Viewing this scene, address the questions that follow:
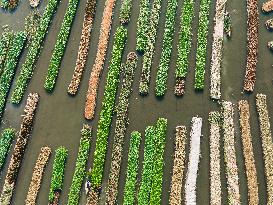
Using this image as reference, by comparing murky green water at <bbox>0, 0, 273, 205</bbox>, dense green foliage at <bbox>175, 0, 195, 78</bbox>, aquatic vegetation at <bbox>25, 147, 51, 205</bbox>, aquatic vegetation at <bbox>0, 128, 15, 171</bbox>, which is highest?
dense green foliage at <bbox>175, 0, 195, 78</bbox>

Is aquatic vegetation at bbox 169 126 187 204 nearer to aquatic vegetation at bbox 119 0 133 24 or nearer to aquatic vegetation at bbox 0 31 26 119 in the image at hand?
aquatic vegetation at bbox 119 0 133 24

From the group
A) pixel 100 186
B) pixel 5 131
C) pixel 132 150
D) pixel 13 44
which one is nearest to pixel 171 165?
pixel 132 150

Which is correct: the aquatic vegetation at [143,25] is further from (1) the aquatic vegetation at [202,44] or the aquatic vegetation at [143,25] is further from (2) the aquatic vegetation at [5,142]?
(2) the aquatic vegetation at [5,142]

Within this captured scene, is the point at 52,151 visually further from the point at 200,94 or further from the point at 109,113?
the point at 200,94

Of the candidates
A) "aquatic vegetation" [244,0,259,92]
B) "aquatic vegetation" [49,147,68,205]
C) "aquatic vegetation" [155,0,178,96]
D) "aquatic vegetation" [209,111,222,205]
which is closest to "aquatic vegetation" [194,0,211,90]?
"aquatic vegetation" [155,0,178,96]

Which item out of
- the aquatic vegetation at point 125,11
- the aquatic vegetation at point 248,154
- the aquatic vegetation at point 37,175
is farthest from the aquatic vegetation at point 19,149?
the aquatic vegetation at point 248,154

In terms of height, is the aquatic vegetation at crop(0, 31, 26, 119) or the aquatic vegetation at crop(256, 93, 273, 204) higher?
the aquatic vegetation at crop(0, 31, 26, 119)

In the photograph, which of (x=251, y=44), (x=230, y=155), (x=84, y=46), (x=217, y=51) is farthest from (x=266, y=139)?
(x=84, y=46)

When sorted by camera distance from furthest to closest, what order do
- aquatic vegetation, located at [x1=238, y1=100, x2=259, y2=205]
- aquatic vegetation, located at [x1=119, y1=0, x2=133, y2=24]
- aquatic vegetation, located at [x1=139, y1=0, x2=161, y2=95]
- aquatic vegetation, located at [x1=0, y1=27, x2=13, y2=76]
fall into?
aquatic vegetation, located at [x1=119, y1=0, x2=133, y2=24], aquatic vegetation, located at [x1=0, y1=27, x2=13, y2=76], aquatic vegetation, located at [x1=139, y1=0, x2=161, y2=95], aquatic vegetation, located at [x1=238, y1=100, x2=259, y2=205]
